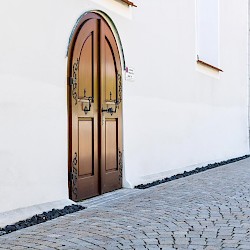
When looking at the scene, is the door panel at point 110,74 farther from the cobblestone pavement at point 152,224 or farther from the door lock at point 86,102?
the cobblestone pavement at point 152,224

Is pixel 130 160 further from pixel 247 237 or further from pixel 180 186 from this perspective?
pixel 247 237

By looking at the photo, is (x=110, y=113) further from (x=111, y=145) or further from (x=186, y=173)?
(x=186, y=173)

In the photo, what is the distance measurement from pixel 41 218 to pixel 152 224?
1.21m

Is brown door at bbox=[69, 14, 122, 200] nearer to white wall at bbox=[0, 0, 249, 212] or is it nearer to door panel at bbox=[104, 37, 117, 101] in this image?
door panel at bbox=[104, 37, 117, 101]

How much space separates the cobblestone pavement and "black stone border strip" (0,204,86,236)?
119 mm

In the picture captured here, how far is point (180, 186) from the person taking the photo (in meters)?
8.41

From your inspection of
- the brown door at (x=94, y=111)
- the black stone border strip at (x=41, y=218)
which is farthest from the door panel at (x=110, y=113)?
the black stone border strip at (x=41, y=218)

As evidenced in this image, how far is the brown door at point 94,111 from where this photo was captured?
21.8 ft

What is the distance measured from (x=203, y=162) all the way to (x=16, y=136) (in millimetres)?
7165

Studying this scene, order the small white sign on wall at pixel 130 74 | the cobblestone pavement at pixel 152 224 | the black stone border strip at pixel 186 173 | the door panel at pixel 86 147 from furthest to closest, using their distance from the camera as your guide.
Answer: the black stone border strip at pixel 186 173
the small white sign on wall at pixel 130 74
the door panel at pixel 86 147
the cobblestone pavement at pixel 152 224

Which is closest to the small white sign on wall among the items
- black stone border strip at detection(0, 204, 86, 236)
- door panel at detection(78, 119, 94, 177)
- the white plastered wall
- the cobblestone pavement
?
door panel at detection(78, 119, 94, 177)

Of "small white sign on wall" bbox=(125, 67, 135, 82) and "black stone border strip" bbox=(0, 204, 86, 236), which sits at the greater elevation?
"small white sign on wall" bbox=(125, 67, 135, 82)

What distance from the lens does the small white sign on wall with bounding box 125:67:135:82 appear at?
26.8 ft

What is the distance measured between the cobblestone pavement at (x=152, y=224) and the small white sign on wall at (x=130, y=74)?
1.80m
